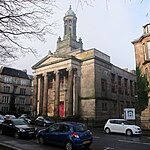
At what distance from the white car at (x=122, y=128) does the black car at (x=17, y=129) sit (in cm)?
977

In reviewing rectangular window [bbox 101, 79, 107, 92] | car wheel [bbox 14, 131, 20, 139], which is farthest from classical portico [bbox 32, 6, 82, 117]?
car wheel [bbox 14, 131, 20, 139]

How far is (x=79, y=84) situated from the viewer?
40.7 metres

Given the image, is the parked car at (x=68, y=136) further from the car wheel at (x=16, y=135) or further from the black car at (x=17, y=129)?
the car wheel at (x=16, y=135)

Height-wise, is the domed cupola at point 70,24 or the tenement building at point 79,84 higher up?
the domed cupola at point 70,24

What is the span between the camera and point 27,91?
76.2 metres

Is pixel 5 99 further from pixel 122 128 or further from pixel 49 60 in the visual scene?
pixel 122 128

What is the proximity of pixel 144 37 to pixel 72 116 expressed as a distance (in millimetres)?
18207

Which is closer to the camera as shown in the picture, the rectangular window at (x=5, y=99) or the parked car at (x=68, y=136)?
the parked car at (x=68, y=136)

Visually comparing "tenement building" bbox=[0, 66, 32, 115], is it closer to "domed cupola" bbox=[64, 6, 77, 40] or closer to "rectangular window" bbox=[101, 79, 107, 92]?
"domed cupola" bbox=[64, 6, 77, 40]

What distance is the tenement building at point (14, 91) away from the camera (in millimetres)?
67875

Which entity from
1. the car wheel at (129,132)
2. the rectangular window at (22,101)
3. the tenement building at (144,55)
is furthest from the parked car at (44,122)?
the rectangular window at (22,101)

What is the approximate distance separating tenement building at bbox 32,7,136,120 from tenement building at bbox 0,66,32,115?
24336mm

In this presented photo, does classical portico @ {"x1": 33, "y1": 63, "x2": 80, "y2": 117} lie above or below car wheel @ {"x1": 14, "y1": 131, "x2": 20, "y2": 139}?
above

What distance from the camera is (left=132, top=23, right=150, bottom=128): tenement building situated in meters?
27.9
